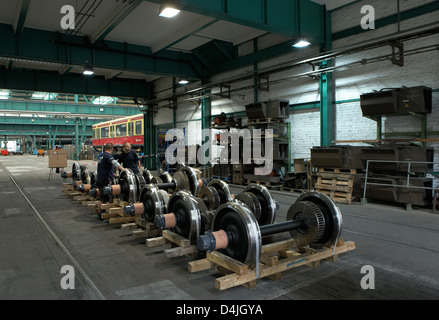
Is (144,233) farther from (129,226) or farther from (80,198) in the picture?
(80,198)

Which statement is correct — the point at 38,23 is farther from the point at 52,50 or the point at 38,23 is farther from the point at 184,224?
the point at 184,224

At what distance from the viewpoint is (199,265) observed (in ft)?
10.7

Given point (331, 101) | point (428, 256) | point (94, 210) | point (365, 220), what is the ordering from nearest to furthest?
1. point (428, 256)
2. point (365, 220)
3. point (94, 210)
4. point (331, 101)

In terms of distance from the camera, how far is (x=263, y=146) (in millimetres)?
9523

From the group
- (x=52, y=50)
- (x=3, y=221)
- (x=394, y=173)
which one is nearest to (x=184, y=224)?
(x=3, y=221)

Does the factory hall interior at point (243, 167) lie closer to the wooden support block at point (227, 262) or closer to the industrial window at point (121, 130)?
the wooden support block at point (227, 262)

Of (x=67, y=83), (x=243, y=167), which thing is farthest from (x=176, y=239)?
(x=67, y=83)

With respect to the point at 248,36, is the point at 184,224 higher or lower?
lower

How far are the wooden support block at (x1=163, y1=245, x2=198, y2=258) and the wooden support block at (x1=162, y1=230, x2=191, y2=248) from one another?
0.17 ft

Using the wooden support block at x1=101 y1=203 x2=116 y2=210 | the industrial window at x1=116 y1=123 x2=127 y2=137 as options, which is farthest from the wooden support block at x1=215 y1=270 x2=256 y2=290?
the industrial window at x1=116 y1=123 x2=127 y2=137

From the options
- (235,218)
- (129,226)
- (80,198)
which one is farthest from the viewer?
(80,198)

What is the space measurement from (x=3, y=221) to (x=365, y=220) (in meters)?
6.71

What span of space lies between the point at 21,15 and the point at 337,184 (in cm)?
890
